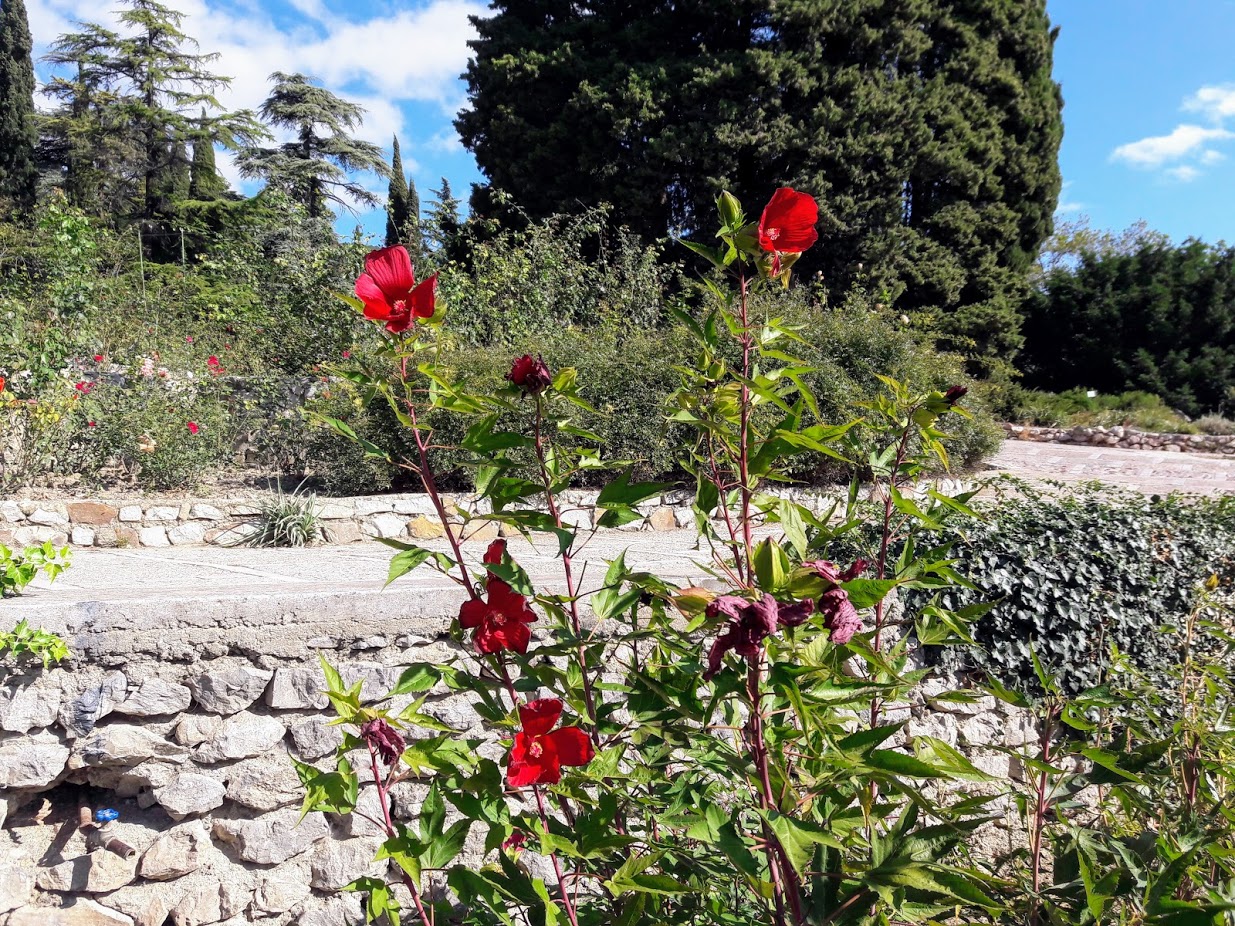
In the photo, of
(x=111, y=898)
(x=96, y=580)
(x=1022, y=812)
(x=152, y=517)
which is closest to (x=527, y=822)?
(x=1022, y=812)

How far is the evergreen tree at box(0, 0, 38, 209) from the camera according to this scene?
725 inches

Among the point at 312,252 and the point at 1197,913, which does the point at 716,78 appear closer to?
the point at 312,252

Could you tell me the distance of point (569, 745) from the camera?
102cm

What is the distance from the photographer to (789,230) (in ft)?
3.44

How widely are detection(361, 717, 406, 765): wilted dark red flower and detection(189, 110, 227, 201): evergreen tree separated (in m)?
23.8

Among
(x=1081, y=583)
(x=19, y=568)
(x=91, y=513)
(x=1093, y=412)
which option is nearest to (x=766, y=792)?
(x=19, y=568)

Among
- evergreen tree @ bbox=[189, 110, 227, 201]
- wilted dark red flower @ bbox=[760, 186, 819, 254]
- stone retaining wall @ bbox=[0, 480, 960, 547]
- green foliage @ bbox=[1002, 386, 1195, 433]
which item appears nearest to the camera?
wilted dark red flower @ bbox=[760, 186, 819, 254]

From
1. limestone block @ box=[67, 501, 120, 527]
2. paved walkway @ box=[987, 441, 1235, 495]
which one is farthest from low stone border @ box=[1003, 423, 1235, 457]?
limestone block @ box=[67, 501, 120, 527]

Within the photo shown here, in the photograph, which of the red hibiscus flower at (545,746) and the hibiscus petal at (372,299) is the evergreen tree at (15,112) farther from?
the red hibiscus flower at (545,746)

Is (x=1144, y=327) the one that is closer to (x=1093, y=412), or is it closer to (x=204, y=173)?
(x=1093, y=412)

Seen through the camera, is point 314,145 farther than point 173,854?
Yes

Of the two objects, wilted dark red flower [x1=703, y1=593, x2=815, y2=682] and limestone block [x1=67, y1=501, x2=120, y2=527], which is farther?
limestone block [x1=67, y1=501, x2=120, y2=527]

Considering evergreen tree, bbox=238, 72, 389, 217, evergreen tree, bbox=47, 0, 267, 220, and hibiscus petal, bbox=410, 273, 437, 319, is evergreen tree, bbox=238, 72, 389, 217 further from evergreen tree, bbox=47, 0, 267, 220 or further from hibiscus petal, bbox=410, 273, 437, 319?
hibiscus petal, bbox=410, 273, 437, 319

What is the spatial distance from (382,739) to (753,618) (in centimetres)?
55
